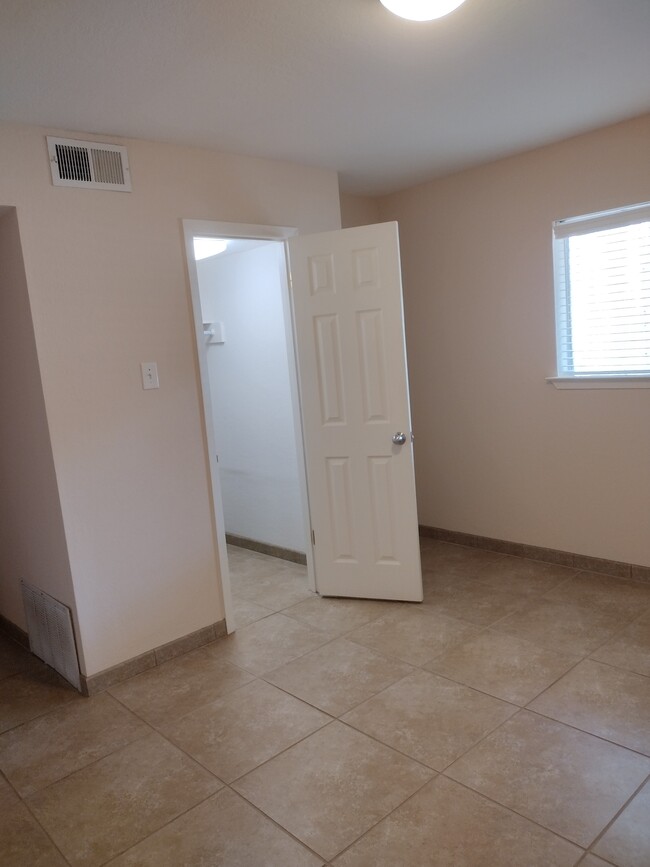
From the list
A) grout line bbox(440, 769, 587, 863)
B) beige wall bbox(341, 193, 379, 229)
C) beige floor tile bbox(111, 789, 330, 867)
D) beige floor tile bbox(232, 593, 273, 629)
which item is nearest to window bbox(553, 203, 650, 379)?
beige wall bbox(341, 193, 379, 229)

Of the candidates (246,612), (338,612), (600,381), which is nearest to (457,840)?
(338,612)

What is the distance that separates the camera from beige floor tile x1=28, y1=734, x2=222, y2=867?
6.46ft

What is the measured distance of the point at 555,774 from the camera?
2076 millimetres

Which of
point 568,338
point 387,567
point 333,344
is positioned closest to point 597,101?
point 568,338

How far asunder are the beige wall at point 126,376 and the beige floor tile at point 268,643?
18cm

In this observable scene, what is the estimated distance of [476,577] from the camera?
3.81 meters

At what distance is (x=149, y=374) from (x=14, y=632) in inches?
66.8

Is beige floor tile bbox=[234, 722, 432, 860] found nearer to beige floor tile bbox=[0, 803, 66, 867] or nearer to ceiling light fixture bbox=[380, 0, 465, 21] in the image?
beige floor tile bbox=[0, 803, 66, 867]

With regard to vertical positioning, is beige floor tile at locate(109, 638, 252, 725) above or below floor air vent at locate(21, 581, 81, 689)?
below

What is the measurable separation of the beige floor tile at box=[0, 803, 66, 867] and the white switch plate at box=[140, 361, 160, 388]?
1.70 metres

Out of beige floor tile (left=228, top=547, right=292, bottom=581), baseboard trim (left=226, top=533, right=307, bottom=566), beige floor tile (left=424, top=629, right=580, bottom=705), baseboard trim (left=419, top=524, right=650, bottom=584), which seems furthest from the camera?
baseboard trim (left=226, top=533, right=307, bottom=566)

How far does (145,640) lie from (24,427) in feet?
3.71

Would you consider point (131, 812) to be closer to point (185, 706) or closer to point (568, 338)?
point (185, 706)

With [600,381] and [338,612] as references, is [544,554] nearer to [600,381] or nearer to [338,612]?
[600,381]
